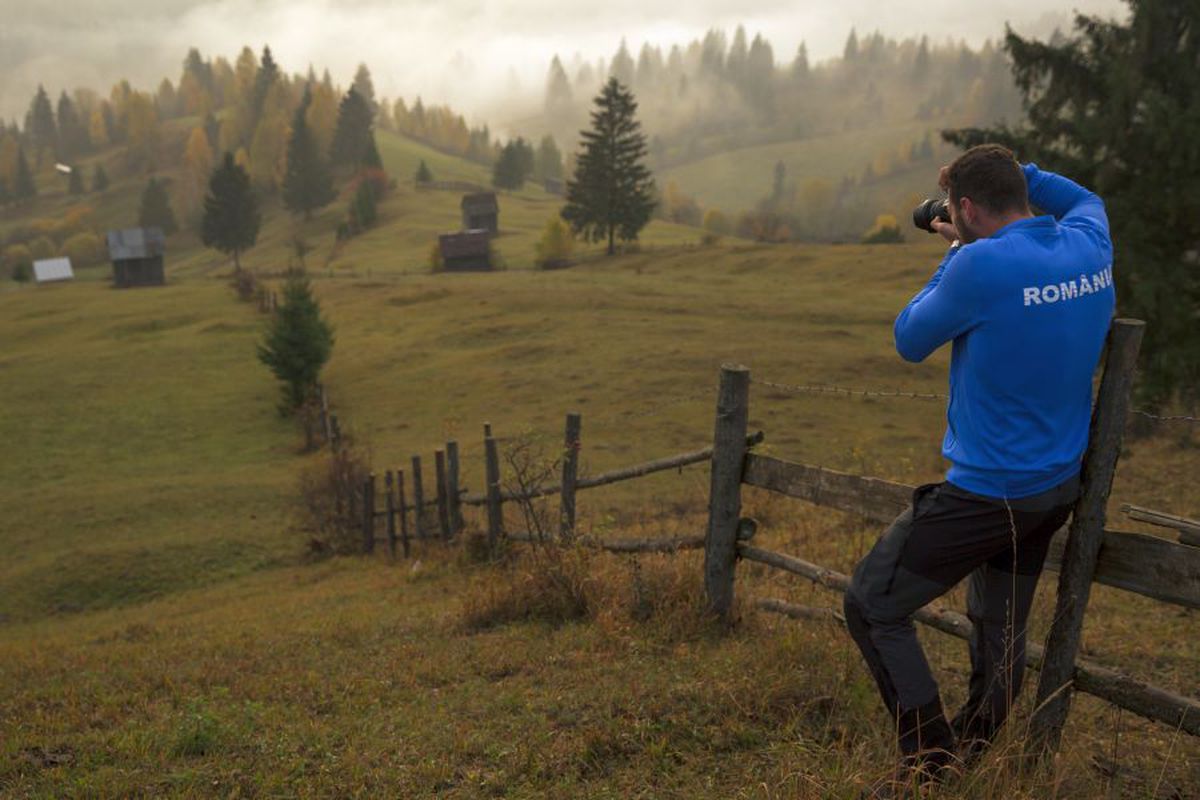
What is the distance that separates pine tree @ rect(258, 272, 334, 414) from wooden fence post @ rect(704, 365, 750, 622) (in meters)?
26.4

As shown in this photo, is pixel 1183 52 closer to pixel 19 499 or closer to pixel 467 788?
pixel 467 788

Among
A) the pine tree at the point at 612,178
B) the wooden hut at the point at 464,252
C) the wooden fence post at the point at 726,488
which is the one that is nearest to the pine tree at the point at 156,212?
the wooden hut at the point at 464,252

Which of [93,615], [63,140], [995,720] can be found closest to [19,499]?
[93,615]

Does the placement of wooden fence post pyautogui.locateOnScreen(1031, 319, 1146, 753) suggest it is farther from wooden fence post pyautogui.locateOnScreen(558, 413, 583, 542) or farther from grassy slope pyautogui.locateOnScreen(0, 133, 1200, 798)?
wooden fence post pyautogui.locateOnScreen(558, 413, 583, 542)

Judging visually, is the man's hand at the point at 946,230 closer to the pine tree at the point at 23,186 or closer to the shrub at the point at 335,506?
the shrub at the point at 335,506

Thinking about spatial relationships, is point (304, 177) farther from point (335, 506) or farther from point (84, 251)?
point (335, 506)

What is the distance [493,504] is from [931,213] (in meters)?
7.14

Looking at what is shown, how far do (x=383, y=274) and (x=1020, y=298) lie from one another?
6808cm

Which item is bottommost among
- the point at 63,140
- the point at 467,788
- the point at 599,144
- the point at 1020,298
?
the point at 467,788

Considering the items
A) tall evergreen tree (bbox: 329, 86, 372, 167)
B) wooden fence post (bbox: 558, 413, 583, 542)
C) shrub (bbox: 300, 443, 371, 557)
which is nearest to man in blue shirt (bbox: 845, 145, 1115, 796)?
wooden fence post (bbox: 558, 413, 583, 542)

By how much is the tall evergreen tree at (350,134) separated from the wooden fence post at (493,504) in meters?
127

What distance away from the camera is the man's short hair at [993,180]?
3287mm

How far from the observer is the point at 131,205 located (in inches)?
5522

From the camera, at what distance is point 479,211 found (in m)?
89.5
